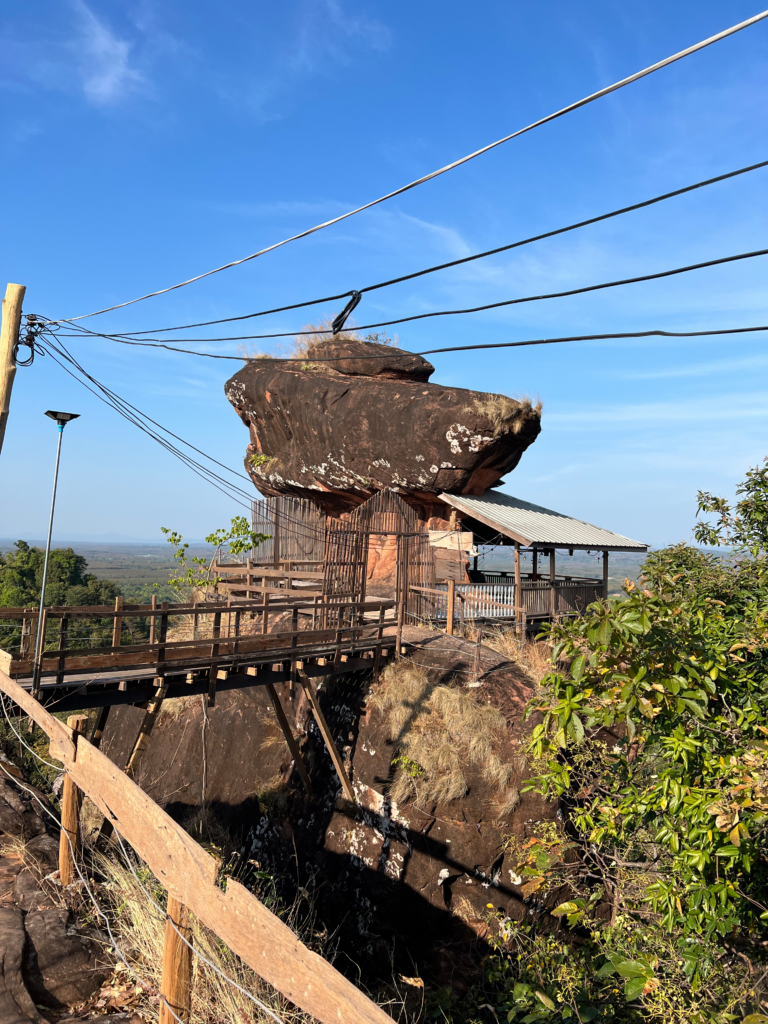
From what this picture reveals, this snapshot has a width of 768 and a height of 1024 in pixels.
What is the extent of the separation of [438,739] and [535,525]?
28.3 ft

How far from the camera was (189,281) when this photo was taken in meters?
12.2

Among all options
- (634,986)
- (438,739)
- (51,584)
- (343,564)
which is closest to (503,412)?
(343,564)

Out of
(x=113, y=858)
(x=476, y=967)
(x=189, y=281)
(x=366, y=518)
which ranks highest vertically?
(x=189, y=281)

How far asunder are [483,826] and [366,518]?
487 inches

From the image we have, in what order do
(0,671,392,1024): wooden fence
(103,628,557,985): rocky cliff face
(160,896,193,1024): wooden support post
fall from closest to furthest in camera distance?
(0,671,392,1024): wooden fence → (160,896,193,1024): wooden support post → (103,628,557,985): rocky cliff face

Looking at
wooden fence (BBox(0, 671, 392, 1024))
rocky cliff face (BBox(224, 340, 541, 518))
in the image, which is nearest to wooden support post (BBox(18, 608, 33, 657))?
wooden fence (BBox(0, 671, 392, 1024))

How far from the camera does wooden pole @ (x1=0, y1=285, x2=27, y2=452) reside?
1082cm

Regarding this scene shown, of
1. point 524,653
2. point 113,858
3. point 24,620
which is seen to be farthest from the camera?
point 524,653

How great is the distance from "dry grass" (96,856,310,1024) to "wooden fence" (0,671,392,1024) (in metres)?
0.40

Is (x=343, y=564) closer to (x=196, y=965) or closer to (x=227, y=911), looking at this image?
(x=196, y=965)

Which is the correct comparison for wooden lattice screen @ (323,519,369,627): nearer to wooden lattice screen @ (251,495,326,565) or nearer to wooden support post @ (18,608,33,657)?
wooden support post @ (18,608,33,657)

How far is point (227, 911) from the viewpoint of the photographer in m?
3.43

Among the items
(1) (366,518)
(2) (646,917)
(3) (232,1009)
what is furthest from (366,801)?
(1) (366,518)

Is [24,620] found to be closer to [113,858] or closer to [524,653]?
[113,858]
